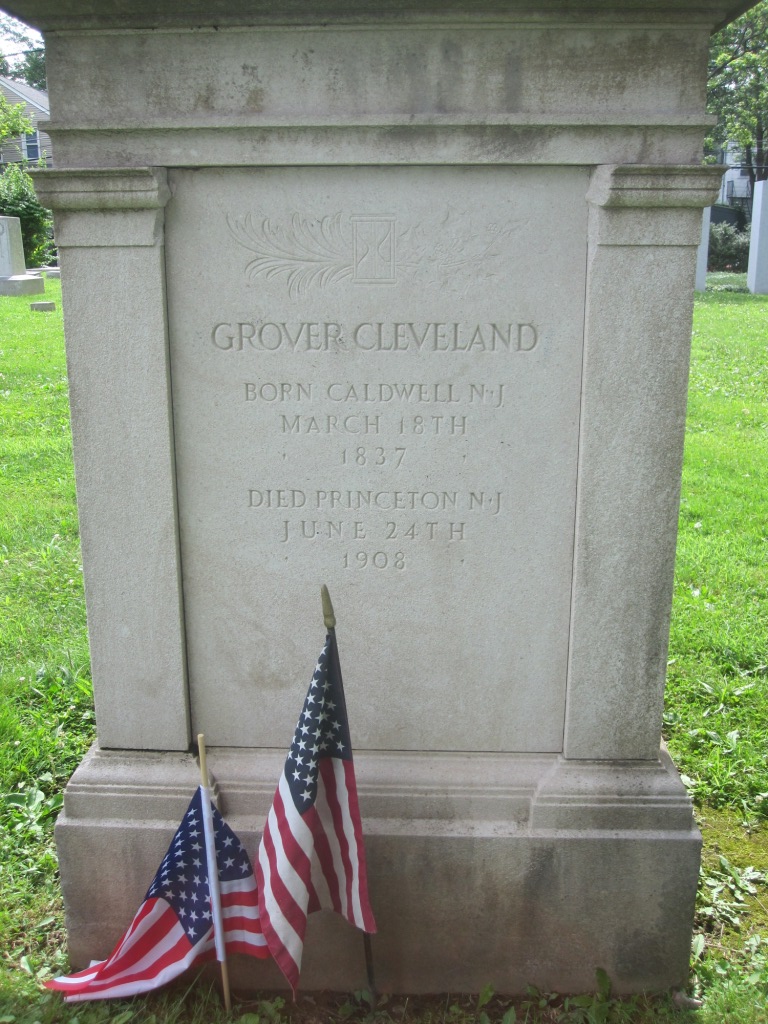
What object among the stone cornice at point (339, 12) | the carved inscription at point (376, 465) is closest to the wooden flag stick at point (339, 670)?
the carved inscription at point (376, 465)

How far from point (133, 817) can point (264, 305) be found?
1706mm

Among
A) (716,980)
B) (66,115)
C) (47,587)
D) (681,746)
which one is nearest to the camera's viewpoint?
(66,115)

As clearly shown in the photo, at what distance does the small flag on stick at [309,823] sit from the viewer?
8.74 ft

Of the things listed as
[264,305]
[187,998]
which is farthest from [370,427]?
[187,998]

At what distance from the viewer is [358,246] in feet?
8.98

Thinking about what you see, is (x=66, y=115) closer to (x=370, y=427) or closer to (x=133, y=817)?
(x=370, y=427)

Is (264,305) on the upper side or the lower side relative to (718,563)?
upper

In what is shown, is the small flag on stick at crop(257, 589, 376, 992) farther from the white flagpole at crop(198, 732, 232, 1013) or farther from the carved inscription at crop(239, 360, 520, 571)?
the carved inscription at crop(239, 360, 520, 571)

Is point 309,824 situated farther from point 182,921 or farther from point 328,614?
point 328,614

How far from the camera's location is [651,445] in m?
2.82

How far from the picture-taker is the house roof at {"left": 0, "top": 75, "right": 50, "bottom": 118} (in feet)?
161

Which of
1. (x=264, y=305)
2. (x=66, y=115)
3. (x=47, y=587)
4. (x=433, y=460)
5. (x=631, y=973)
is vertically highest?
(x=66, y=115)

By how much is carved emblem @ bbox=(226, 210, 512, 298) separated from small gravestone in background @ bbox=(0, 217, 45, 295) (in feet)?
62.8

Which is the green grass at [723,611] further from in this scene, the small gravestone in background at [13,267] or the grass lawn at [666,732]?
the small gravestone in background at [13,267]
